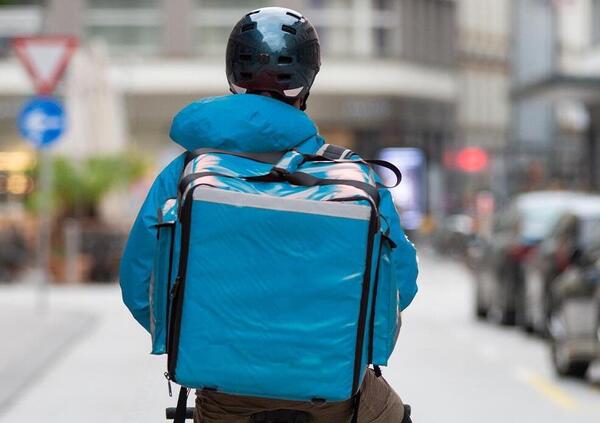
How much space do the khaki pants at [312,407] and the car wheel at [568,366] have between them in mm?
11100

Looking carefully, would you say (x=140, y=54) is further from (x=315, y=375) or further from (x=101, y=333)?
(x=315, y=375)

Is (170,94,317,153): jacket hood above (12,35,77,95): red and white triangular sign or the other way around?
above

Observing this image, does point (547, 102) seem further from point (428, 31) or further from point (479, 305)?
point (428, 31)

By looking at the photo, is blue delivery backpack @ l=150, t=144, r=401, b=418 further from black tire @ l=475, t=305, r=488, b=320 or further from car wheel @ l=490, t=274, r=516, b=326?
black tire @ l=475, t=305, r=488, b=320

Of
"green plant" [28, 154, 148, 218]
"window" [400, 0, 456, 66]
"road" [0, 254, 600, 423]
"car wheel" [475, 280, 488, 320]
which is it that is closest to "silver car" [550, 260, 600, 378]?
"road" [0, 254, 600, 423]

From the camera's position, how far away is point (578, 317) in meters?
15.1

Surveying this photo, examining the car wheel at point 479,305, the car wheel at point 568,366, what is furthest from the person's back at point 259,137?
the car wheel at point 479,305

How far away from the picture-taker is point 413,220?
60219 mm

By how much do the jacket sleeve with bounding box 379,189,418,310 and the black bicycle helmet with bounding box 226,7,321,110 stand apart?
1.27 feet

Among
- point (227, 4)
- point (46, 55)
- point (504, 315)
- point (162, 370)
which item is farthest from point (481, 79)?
point (162, 370)

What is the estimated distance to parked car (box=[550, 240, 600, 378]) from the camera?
48.4 ft

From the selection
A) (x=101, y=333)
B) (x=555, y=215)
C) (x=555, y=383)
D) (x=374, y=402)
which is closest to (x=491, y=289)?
(x=555, y=215)

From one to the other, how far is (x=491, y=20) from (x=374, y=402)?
263 ft

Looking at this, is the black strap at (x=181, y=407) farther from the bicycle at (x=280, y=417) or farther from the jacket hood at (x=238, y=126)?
the jacket hood at (x=238, y=126)
